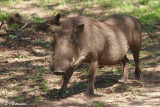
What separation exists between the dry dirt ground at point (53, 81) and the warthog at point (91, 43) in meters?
0.25

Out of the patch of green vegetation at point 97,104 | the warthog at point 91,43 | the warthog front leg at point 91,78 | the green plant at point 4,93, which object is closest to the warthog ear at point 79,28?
the warthog at point 91,43

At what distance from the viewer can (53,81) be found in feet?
18.1

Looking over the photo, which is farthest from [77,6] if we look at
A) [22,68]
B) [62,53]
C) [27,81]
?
[62,53]

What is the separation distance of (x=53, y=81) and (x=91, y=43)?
4.09 ft

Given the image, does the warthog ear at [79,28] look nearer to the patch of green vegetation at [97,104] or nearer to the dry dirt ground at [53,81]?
the dry dirt ground at [53,81]

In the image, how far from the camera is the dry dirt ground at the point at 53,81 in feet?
14.8

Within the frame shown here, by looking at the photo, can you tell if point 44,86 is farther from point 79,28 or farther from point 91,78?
point 79,28

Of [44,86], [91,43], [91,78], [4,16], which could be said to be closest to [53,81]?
[44,86]

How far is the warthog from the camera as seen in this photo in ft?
14.2

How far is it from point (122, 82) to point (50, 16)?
15.2 ft

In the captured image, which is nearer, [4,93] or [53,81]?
[4,93]

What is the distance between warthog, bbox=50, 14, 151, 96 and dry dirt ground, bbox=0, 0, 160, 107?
0.84 ft

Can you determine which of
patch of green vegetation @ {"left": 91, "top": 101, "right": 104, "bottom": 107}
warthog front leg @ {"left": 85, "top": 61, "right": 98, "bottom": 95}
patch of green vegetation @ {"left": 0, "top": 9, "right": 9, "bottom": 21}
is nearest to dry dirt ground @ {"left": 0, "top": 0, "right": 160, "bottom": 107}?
patch of green vegetation @ {"left": 91, "top": 101, "right": 104, "bottom": 107}

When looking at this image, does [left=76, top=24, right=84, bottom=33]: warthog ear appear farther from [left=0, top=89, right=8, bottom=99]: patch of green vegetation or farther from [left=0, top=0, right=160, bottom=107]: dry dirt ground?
[left=0, top=89, right=8, bottom=99]: patch of green vegetation
